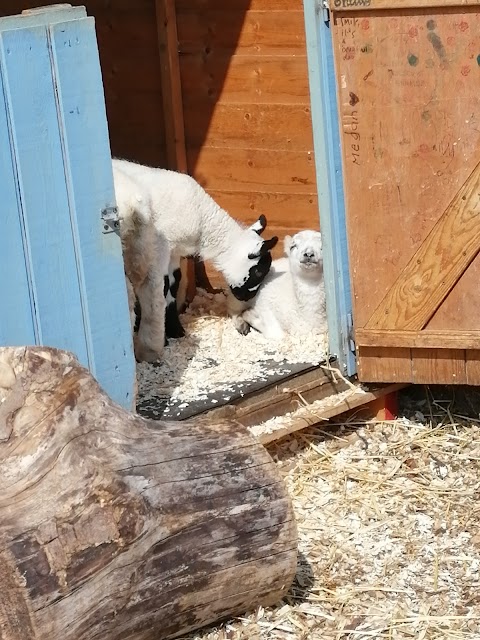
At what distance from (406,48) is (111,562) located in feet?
9.88

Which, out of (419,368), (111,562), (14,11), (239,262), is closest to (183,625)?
(111,562)

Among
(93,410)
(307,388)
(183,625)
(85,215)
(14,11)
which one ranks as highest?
(14,11)

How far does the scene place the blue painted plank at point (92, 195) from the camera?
4.75 meters

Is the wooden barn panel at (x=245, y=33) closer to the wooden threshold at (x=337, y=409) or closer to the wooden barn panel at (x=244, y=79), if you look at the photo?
the wooden barn panel at (x=244, y=79)

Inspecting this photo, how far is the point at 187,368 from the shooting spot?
22.2 ft

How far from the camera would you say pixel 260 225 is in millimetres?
7652

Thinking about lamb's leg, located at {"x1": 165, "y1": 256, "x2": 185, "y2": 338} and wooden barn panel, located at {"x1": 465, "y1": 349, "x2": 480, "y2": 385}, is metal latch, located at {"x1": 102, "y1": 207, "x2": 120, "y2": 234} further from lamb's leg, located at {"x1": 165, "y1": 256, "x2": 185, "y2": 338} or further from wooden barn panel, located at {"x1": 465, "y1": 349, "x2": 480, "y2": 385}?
lamb's leg, located at {"x1": 165, "y1": 256, "x2": 185, "y2": 338}

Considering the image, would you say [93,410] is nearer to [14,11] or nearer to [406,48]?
[406,48]

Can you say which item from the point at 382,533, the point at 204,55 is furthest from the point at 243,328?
the point at 382,533

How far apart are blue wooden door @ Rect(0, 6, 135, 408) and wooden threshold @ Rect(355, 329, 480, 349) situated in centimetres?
153

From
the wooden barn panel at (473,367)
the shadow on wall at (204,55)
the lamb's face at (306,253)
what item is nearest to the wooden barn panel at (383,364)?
the wooden barn panel at (473,367)

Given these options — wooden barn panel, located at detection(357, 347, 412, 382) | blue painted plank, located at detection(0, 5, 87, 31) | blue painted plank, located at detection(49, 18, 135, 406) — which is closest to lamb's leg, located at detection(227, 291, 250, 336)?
wooden barn panel, located at detection(357, 347, 412, 382)

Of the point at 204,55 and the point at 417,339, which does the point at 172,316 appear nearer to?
the point at 204,55

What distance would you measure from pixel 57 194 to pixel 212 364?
223cm
